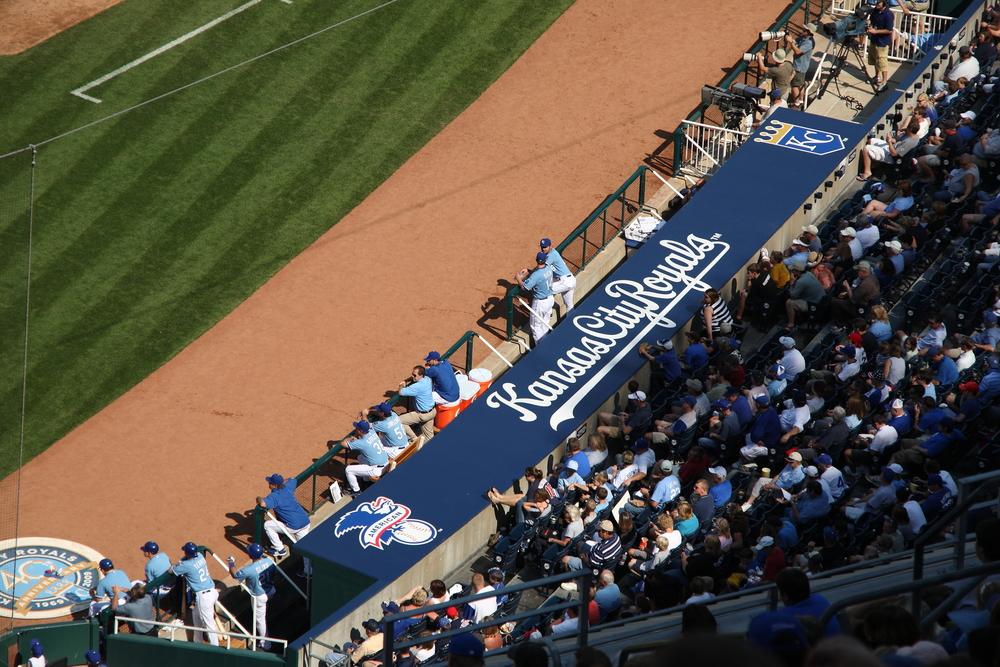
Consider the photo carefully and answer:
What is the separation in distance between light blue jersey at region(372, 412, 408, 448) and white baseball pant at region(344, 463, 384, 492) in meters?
0.34

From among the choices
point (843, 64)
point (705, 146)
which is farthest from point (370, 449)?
point (843, 64)

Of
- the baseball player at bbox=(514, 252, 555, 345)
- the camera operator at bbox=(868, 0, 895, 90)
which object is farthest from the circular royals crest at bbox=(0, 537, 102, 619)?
the camera operator at bbox=(868, 0, 895, 90)

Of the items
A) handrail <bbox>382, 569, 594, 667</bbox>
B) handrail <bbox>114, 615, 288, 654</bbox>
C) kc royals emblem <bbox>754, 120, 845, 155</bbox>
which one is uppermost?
kc royals emblem <bbox>754, 120, 845, 155</bbox>

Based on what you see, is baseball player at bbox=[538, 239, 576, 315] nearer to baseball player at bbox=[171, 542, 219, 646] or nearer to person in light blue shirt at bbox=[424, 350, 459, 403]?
person in light blue shirt at bbox=[424, 350, 459, 403]

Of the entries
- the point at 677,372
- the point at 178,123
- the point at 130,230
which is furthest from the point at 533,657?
the point at 178,123

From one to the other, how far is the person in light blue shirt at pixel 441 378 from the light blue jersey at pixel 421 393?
0.23 feet

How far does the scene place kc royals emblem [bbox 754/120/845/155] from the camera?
2108 cm

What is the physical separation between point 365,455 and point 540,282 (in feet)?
11.1

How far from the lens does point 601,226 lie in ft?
69.6

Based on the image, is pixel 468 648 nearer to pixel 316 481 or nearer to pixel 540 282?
pixel 316 481

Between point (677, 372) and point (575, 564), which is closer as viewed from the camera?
point (575, 564)

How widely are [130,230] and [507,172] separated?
17.4ft

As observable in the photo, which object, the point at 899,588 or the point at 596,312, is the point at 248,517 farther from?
the point at 899,588

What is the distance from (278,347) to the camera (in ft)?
66.0
